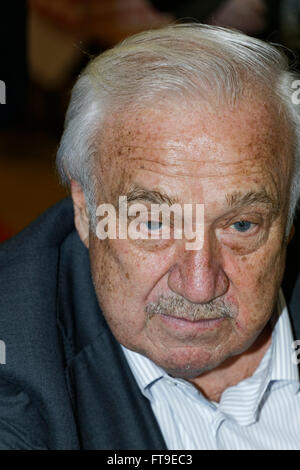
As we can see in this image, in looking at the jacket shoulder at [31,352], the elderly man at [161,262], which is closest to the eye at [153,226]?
the elderly man at [161,262]

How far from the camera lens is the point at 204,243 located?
4.33 ft

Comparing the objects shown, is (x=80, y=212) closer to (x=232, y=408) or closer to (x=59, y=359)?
(x=59, y=359)

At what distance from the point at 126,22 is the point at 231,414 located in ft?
15.9

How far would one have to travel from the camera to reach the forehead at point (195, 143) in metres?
1.30

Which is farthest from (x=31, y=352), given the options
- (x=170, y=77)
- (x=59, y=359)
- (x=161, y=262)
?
(x=170, y=77)

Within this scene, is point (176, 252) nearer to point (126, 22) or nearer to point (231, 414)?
point (231, 414)

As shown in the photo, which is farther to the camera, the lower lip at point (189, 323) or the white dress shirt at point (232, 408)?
the white dress shirt at point (232, 408)

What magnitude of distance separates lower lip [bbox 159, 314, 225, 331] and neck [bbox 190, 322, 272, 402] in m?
0.27

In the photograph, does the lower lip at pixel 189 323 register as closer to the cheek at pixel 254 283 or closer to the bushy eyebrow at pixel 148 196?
the cheek at pixel 254 283

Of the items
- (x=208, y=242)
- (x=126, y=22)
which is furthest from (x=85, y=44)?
(x=208, y=242)

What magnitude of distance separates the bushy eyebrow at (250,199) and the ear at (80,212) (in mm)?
373

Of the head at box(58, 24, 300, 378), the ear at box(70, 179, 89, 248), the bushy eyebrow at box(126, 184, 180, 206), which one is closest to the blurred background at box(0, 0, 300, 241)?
the ear at box(70, 179, 89, 248)

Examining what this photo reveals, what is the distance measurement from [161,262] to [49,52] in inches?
192

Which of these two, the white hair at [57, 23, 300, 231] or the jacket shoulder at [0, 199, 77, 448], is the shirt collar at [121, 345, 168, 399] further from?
the white hair at [57, 23, 300, 231]
